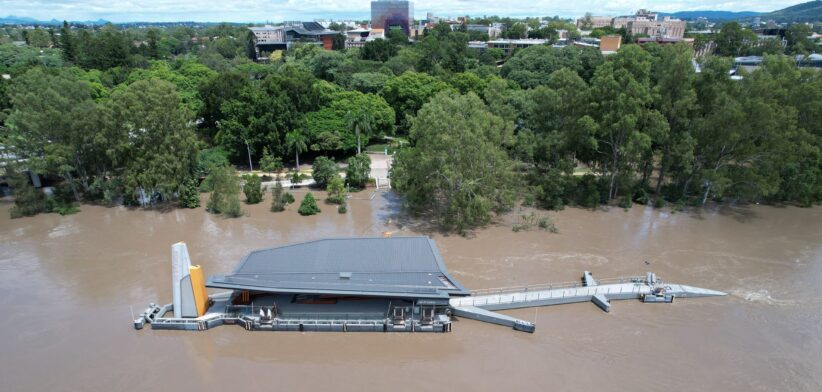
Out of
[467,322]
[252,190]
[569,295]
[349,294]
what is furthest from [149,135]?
[569,295]

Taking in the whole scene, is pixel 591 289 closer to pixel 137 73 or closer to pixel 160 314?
pixel 160 314

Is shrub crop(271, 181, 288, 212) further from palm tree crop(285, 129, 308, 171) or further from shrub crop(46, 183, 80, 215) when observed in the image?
shrub crop(46, 183, 80, 215)

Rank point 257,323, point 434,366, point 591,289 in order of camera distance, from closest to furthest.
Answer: point 434,366, point 257,323, point 591,289

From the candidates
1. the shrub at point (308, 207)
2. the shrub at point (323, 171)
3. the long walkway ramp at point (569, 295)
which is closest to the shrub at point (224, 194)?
the shrub at point (308, 207)

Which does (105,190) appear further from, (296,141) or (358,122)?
(358,122)

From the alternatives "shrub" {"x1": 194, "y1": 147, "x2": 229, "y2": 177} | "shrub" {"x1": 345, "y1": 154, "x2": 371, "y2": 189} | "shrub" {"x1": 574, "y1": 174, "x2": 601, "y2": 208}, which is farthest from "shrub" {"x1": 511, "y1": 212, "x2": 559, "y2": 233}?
"shrub" {"x1": 194, "y1": 147, "x2": 229, "y2": 177}

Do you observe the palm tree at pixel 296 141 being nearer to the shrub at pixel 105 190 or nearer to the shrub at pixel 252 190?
the shrub at pixel 252 190

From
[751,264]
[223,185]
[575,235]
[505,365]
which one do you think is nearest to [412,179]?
[575,235]
